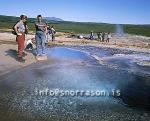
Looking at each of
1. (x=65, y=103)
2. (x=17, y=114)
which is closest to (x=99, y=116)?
(x=65, y=103)

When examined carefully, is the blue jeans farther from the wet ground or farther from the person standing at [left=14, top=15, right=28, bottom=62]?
the wet ground

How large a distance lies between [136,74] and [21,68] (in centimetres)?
508

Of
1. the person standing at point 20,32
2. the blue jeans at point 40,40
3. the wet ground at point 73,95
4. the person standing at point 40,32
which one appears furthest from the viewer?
the blue jeans at point 40,40

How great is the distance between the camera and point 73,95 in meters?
9.82

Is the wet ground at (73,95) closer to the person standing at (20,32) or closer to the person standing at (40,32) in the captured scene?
the person standing at (20,32)

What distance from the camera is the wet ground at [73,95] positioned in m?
7.84

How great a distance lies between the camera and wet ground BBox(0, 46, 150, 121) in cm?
784

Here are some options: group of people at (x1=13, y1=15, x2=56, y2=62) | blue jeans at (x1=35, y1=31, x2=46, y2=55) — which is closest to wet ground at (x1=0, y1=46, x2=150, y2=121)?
group of people at (x1=13, y1=15, x2=56, y2=62)

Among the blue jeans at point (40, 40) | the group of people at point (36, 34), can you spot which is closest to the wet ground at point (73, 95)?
the group of people at point (36, 34)

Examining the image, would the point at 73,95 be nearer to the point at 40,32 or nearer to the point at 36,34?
the point at 40,32

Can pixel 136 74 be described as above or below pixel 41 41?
below

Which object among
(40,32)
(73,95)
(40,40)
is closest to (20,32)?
(40,32)

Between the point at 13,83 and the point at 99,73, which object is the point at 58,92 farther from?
the point at 99,73

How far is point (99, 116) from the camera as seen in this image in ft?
25.7
